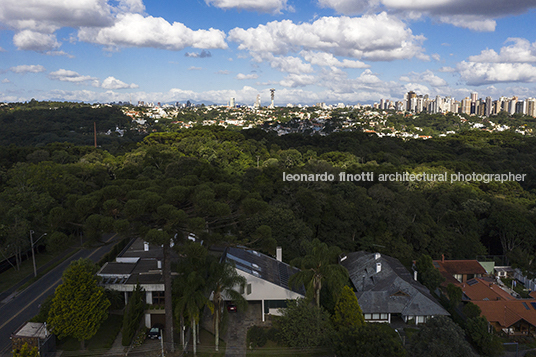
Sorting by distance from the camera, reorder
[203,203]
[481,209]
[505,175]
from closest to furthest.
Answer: [203,203] → [481,209] → [505,175]

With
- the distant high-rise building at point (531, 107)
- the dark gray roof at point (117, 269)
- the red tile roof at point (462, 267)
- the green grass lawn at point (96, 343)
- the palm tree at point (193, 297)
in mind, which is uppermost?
the distant high-rise building at point (531, 107)

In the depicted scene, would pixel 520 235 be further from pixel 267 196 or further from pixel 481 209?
pixel 267 196

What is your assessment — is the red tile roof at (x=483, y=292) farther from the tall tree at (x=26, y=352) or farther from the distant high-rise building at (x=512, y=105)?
the distant high-rise building at (x=512, y=105)

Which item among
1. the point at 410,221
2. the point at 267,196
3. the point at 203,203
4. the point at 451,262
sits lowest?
the point at 451,262

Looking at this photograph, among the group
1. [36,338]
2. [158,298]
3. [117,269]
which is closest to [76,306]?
[36,338]

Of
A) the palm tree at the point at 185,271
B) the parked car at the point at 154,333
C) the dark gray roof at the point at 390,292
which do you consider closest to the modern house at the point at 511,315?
the dark gray roof at the point at 390,292

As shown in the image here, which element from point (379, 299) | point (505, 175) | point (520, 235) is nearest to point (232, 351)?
point (379, 299)
